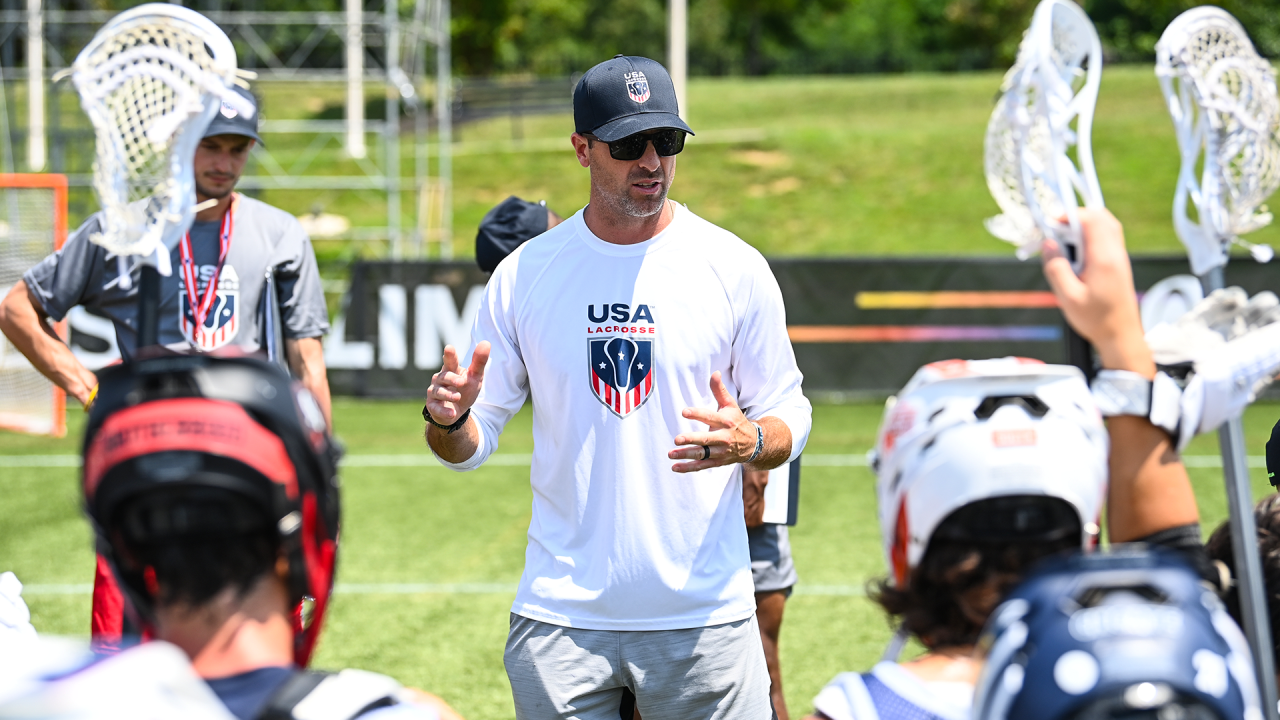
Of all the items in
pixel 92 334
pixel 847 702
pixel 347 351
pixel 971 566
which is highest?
pixel 971 566

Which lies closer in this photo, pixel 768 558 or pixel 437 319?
pixel 768 558

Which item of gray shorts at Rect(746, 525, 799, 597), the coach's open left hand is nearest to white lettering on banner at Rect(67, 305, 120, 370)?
gray shorts at Rect(746, 525, 799, 597)

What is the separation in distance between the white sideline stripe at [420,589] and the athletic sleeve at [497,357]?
402 cm

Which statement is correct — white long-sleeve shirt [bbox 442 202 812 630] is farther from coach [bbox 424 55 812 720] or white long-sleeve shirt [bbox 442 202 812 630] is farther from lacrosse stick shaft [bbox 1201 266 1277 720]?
lacrosse stick shaft [bbox 1201 266 1277 720]

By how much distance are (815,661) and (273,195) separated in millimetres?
24682

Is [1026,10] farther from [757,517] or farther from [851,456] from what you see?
[757,517]

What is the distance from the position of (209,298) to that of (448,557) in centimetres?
436

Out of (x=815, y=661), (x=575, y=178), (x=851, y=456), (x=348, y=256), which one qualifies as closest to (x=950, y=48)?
(x=575, y=178)

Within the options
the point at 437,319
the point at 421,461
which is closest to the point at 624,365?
the point at 421,461

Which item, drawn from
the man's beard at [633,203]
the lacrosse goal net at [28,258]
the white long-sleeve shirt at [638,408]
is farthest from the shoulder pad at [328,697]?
the lacrosse goal net at [28,258]

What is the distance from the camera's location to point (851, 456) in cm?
1129

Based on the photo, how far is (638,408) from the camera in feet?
10.5

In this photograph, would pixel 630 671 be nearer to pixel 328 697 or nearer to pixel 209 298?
pixel 328 697

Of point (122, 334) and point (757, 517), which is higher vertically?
point (122, 334)
